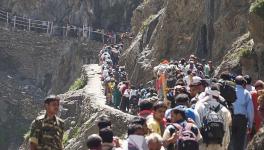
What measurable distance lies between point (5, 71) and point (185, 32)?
2464cm

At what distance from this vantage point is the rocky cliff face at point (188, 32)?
22.7 m

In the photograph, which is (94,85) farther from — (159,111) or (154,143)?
(154,143)

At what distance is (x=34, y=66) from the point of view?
4991 cm

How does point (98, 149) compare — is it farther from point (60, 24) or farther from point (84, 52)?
point (60, 24)

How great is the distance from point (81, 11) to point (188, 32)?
2796 centimetres

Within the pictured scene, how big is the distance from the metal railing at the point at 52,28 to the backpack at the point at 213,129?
40013mm

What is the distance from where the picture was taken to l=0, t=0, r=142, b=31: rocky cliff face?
53125mm

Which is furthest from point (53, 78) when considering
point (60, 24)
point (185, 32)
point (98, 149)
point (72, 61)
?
point (98, 149)

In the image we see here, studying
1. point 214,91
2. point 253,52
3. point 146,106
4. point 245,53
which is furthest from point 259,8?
point 146,106

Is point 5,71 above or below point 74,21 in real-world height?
below

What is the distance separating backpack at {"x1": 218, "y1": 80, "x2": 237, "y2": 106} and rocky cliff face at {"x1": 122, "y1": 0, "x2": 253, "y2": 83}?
1077cm

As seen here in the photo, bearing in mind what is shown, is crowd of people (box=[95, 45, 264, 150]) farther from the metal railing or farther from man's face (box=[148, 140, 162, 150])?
the metal railing

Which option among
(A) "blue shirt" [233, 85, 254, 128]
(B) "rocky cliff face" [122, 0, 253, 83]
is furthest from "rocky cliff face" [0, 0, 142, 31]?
(A) "blue shirt" [233, 85, 254, 128]

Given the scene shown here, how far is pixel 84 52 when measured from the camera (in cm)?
4841
